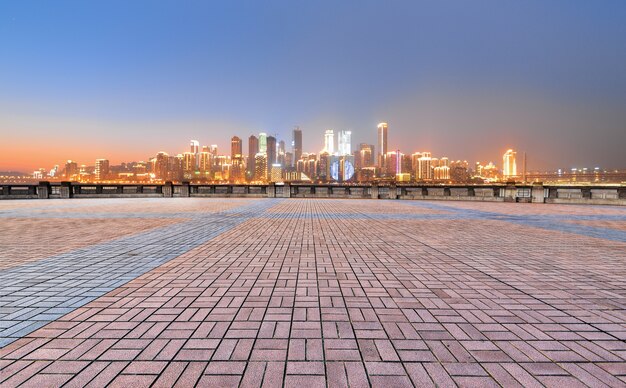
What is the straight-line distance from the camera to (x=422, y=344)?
3047mm

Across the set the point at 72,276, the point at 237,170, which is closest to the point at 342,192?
the point at 72,276

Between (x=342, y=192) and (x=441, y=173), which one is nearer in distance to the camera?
(x=342, y=192)

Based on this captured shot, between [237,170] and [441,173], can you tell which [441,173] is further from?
[237,170]

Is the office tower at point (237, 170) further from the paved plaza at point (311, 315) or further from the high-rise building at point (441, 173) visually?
the paved plaza at point (311, 315)

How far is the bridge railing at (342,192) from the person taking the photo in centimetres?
2492

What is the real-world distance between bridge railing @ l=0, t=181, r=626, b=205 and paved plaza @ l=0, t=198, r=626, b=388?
21.5m

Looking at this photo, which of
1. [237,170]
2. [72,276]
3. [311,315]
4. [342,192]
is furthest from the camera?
[237,170]

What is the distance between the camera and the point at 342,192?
32094 mm

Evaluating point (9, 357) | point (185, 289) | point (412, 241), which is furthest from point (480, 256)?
point (9, 357)

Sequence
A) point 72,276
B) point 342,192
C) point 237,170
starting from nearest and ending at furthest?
point 72,276 → point 342,192 → point 237,170

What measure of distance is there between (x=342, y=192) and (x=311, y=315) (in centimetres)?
2858

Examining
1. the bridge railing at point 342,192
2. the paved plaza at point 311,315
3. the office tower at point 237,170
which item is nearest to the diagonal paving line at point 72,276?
the paved plaza at point 311,315

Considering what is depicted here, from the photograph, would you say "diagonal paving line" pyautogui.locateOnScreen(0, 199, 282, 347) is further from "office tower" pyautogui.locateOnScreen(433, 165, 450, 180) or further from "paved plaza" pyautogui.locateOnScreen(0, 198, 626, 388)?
"office tower" pyautogui.locateOnScreen(433, 165, 450, 180)

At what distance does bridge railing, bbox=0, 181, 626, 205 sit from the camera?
24922 mm
